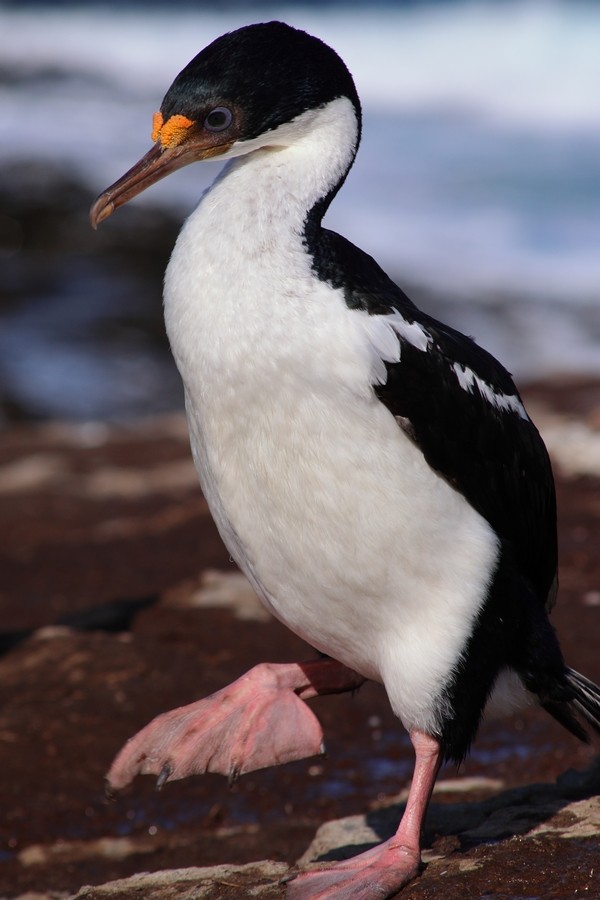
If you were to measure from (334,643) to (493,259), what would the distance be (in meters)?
17.9

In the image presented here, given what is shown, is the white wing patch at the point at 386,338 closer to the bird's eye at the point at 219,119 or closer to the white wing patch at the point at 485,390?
the white wing patch at the point at 485,390

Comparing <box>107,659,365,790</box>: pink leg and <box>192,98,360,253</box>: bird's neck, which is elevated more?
<box>192,98,360,253</box>: bird's neck

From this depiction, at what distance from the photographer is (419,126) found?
29.9 metres

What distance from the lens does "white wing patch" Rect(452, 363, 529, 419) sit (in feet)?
10.5

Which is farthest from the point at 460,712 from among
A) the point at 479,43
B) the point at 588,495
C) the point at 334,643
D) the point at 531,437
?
the point at 479,43

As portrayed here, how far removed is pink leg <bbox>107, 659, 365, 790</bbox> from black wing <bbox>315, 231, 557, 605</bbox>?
0.76 metres

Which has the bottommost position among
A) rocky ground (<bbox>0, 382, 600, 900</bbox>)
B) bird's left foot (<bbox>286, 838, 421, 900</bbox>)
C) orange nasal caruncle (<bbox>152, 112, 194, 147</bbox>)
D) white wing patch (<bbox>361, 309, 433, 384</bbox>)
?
rocky ground (<bbox>0, 382, 600, 900</bbox>)

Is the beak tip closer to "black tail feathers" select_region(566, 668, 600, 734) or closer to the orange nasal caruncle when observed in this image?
the orange nasal caruncle

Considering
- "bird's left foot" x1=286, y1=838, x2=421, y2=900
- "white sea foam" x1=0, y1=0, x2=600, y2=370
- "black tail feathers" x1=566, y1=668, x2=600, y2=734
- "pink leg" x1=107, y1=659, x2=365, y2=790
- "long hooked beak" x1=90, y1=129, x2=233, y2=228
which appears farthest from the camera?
"white sea foam" x1=0, y1=0, x2=600, y2=370

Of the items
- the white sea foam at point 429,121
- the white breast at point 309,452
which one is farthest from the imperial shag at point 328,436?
the white sea foam at point 429,121

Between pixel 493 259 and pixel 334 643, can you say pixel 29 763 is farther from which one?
pixel 493 259

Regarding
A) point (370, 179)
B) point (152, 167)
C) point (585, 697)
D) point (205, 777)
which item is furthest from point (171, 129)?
point (370, 179)

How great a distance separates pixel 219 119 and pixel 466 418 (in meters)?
1.00

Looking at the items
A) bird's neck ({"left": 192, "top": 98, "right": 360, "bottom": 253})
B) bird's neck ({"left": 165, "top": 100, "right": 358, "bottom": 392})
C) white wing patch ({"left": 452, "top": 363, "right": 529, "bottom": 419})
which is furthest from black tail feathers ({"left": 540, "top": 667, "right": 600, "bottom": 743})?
bird's neck ({"left": 192, "top": 98, "right": 360, "bottom": 253})
